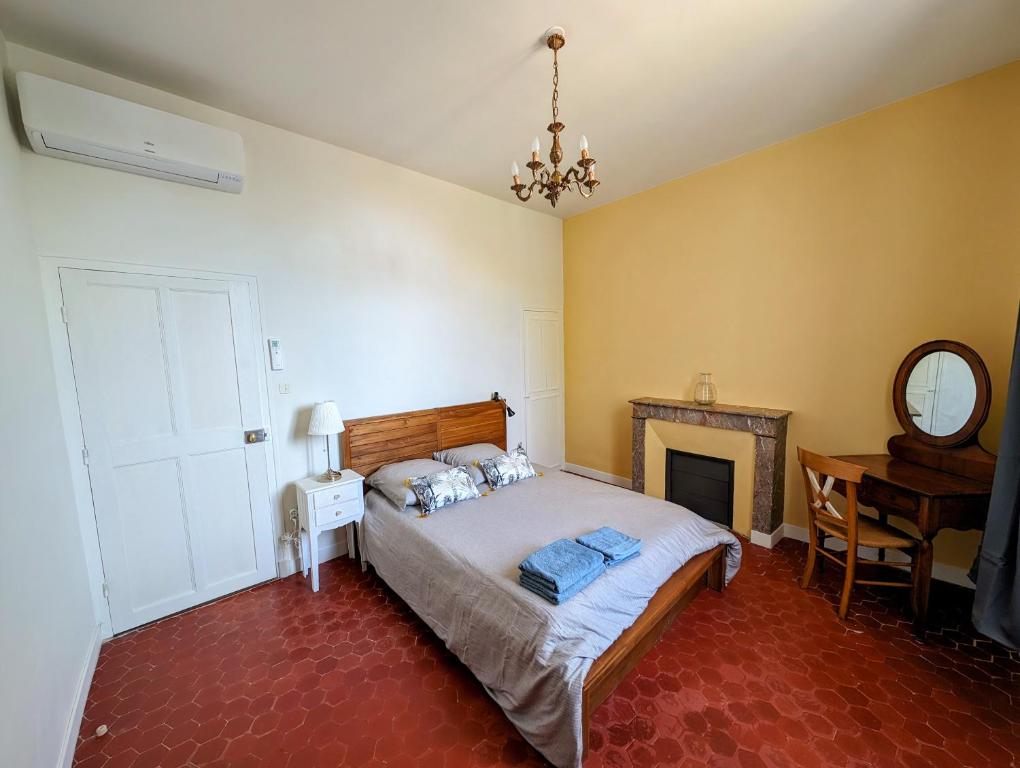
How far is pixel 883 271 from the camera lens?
2.63 metres

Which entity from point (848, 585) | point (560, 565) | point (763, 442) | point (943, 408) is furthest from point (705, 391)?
point (560, 565)

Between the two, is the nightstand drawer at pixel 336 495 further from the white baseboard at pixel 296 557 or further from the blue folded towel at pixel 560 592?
the blue folded towel at pixel 560 592

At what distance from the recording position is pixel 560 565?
1.80m

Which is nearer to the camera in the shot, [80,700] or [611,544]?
[80,700]

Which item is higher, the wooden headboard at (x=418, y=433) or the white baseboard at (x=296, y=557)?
the wooden headboard at (x=418, y=433)

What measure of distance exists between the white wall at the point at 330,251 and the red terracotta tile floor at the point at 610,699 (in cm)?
97

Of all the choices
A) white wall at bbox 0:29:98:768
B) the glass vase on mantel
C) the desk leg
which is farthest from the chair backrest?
white wall at bbox 0:29:98:768

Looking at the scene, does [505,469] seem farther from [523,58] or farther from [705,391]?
[523,58]

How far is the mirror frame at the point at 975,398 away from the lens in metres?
2.24

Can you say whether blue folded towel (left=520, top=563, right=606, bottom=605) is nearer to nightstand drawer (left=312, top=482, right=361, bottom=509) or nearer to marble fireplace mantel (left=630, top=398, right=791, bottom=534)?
nightstand drawer (left=312, top=482, right=361, bottom=509)

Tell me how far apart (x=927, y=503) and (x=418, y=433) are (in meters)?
3.24

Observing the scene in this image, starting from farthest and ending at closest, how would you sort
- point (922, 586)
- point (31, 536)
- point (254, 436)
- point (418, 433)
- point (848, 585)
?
point (418, 433) → point (254, 436) → point (848, 585) → point (922, 586) → point (31, 536)

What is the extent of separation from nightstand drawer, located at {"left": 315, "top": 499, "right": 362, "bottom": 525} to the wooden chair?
296 cm

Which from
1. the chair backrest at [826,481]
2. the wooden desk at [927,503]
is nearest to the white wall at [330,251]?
the chair backrest at [826,481]
